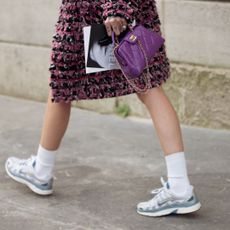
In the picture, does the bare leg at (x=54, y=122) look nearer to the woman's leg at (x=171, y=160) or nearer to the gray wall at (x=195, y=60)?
the woman's leg at (x=171, y=160)

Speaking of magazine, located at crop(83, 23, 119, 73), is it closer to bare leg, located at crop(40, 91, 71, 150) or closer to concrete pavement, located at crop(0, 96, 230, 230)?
bare leg, located at crop(40, 91, 71, 150)

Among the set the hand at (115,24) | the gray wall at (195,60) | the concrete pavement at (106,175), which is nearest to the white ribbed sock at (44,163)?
the concrete pavement at (106,175)

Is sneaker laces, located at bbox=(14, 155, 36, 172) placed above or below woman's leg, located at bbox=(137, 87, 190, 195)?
below

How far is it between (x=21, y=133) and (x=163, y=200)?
6.38ft

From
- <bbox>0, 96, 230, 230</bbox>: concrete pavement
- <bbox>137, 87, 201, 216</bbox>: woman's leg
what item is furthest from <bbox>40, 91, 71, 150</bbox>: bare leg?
<bbox>137, 87, 201, 216</bbox>: woman's leg

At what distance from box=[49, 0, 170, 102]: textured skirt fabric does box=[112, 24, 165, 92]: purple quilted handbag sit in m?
0.11

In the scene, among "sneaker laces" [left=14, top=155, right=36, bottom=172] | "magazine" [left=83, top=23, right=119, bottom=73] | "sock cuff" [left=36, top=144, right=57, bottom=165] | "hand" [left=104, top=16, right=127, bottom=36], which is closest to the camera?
"hand" [left=104, top=16, right=127, bottom=36]

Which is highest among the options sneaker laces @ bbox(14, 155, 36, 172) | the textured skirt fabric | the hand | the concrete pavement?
the hand

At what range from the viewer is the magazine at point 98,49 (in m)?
3.84

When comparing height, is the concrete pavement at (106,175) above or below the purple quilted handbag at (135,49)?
below

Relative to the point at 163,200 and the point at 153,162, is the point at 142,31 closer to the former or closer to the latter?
the point at 163,200

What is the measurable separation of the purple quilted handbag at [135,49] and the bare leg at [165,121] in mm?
188

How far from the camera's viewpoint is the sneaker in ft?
12.9

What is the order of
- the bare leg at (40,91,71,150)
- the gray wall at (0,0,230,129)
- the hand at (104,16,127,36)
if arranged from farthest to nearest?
1. the gray wall at (0,0,230,129)
2. the bare leg at (40,91,71,150)
3. the hand at (104,16,127,36)
